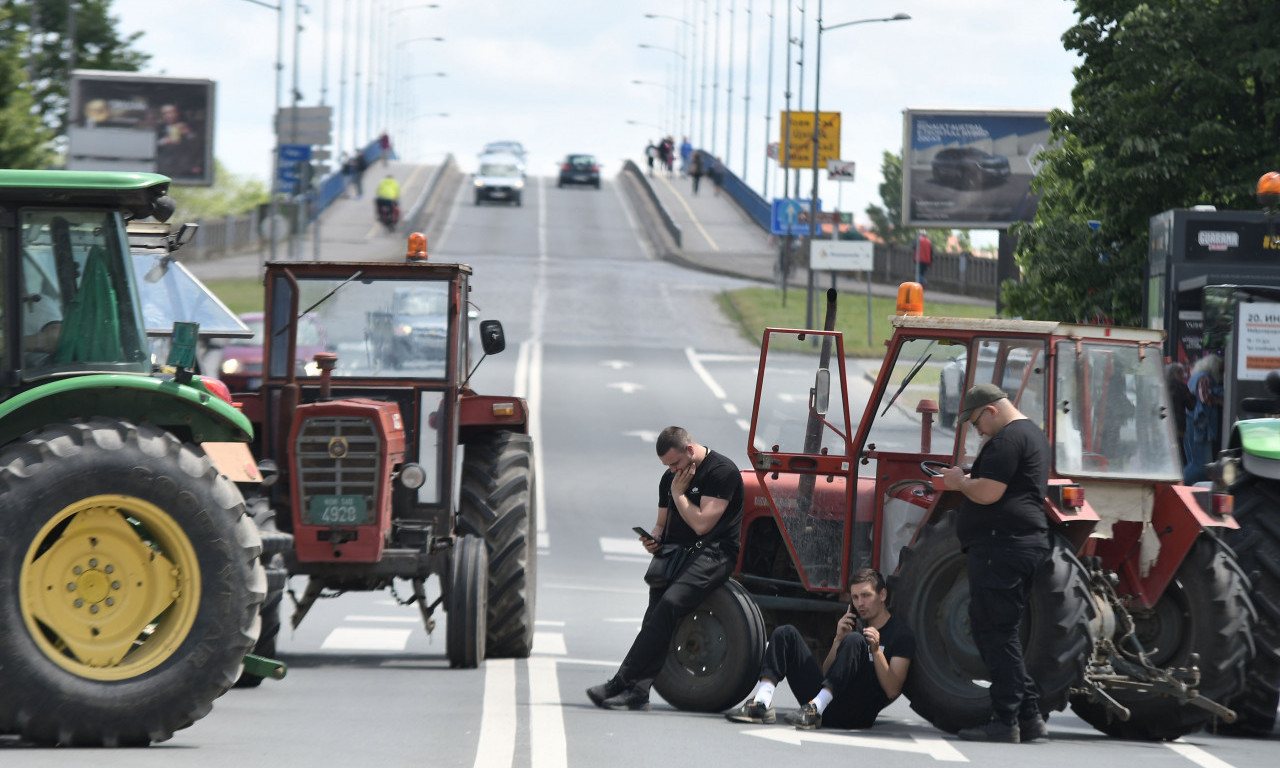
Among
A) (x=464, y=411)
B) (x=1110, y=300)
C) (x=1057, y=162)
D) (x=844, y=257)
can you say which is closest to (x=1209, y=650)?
(x=464, y=411)

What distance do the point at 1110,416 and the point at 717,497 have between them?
220cm

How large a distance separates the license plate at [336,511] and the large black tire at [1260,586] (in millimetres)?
5249

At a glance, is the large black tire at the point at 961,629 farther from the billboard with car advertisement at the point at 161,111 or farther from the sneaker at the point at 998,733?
the billboard with car advertisement at the point at 161,111

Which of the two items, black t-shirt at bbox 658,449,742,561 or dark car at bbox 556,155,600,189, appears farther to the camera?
dark car at bbox 556,155,600,189

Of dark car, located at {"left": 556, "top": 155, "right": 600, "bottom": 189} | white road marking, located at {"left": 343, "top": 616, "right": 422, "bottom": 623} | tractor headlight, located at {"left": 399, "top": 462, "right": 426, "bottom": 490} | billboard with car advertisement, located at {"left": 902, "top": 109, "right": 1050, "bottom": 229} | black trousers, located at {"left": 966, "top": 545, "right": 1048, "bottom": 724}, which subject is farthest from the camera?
dark car, located at {"left": 556, "top": 155, "right": 600, "bottom": 189}

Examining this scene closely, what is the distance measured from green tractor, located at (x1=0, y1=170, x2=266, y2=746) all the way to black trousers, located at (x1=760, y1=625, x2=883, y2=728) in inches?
129

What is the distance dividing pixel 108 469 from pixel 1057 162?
2072cm

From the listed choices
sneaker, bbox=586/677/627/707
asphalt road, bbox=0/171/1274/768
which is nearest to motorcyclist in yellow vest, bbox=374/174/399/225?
asphalt road, bbox=0/171/1274/768

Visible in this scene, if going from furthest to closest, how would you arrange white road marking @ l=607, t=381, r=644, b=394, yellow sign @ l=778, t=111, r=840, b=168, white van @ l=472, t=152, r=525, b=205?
1. white van @ l=472, t=152, r=525, b=205
2. yellow sign @ l=778, t=111, r=840, b=168
3. white road marking @ l=607, t=381, r=644, b=394

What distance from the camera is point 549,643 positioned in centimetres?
1426

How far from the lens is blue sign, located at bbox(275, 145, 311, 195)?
143 feet

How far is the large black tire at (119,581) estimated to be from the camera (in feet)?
Result: 25.4

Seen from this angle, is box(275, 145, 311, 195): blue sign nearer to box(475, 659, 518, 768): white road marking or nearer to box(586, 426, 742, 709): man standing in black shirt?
box(475, 659, 518, 768): white road marking

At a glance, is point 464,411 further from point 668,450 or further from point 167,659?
point 167,659
